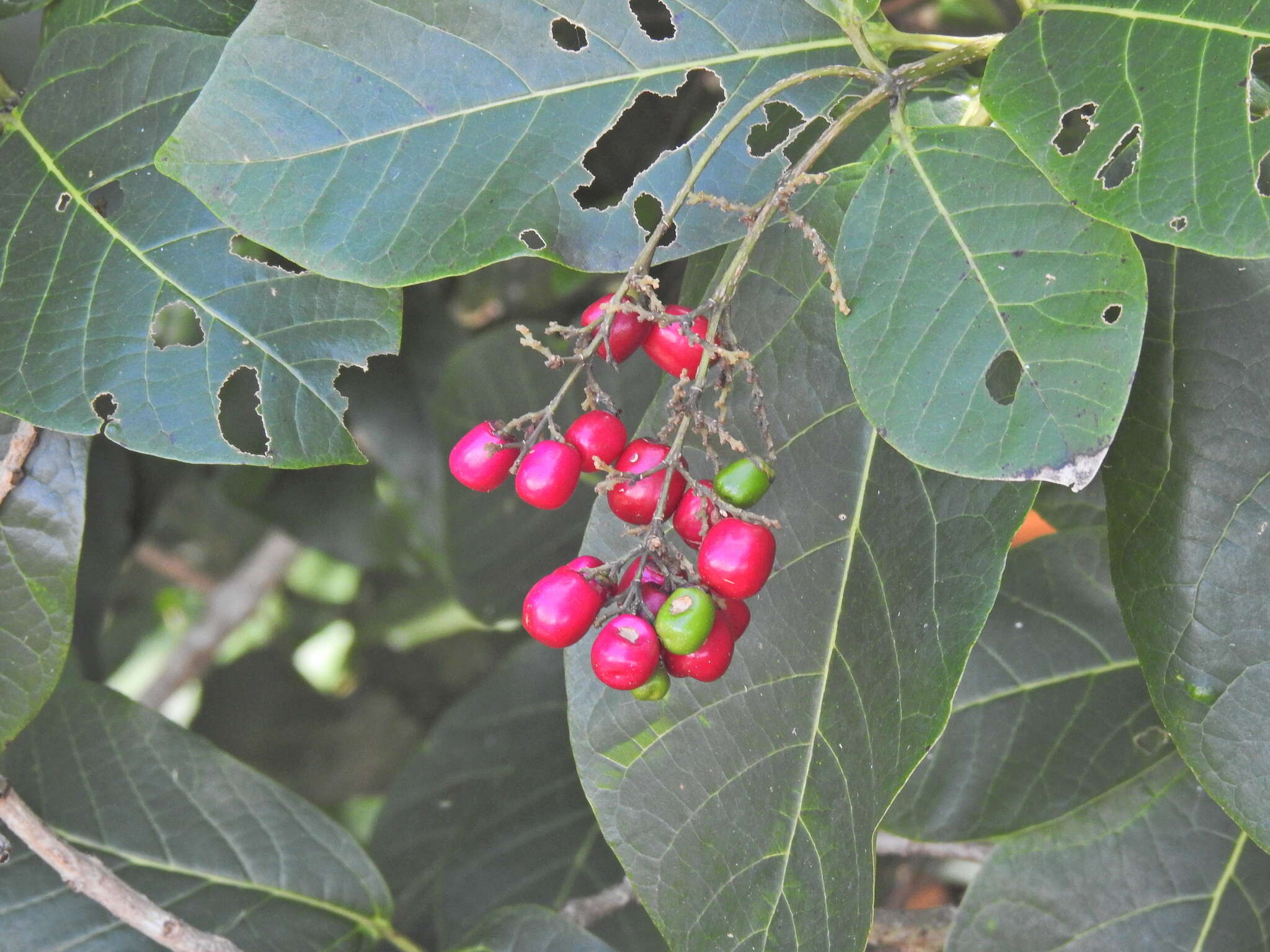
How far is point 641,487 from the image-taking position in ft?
3.31

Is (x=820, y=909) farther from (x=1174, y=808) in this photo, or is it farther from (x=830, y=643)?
(x=1174, y=808)

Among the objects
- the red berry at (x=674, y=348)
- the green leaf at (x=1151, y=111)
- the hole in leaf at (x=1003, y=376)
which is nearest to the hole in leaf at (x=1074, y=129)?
the green leaf at (x=1151, y=111)

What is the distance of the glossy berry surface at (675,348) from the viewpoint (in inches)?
39.1

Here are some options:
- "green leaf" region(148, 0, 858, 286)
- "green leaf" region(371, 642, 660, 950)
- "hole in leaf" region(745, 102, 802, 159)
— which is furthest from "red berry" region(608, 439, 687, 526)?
"green leaf" region(371, 642, 660, 950)

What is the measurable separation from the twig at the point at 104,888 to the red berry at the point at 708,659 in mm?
799

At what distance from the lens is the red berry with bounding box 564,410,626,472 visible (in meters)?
1.04

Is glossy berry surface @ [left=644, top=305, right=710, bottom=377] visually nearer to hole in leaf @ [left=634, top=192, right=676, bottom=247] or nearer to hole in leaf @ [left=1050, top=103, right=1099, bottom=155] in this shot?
hole in leaf @ [left=634, top=192, right=676, bottom=247]

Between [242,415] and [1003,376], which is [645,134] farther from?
[1003,376]

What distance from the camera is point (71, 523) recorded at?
49.8 inches

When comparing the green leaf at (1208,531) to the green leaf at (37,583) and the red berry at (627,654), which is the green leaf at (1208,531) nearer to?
the red berry at (627,654)

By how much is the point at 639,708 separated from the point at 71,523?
695 millimetres

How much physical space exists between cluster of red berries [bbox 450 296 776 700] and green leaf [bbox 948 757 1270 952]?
780 mm

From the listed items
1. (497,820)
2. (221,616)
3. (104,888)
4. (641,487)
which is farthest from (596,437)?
(221,616)

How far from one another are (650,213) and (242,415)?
26.2 inches
